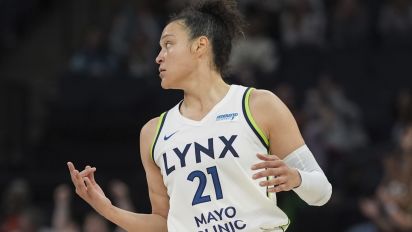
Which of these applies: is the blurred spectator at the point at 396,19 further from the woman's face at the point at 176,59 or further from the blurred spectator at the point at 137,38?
the woman's face at the point at 176,59

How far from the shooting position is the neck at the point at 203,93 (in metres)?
4.73

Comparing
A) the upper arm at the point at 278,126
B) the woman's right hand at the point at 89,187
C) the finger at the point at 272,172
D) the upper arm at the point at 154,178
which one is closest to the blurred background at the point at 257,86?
the upper arm at the point at 154,178

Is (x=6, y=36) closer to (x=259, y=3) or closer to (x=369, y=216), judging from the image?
(x=259, y=3)

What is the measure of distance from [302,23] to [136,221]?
7931 millimetres

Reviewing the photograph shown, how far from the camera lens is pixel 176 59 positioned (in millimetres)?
4688

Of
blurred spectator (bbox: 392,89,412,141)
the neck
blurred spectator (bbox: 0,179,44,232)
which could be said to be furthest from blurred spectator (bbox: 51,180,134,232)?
the neck

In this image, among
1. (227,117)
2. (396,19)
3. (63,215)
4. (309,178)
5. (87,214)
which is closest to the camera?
(309,178)

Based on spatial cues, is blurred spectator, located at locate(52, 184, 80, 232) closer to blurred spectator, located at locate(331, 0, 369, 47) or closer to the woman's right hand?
blurred spectator, located at locate(331, 0, 369, 47)

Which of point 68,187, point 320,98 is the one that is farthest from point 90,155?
point 320,98

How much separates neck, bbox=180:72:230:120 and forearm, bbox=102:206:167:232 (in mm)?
581

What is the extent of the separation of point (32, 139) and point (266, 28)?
3755mm

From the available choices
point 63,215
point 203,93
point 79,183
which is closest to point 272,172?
point 203,93

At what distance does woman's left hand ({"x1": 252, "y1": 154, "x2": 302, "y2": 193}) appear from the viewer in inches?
158

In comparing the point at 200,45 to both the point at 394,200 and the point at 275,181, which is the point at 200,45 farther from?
the point at 394,200
